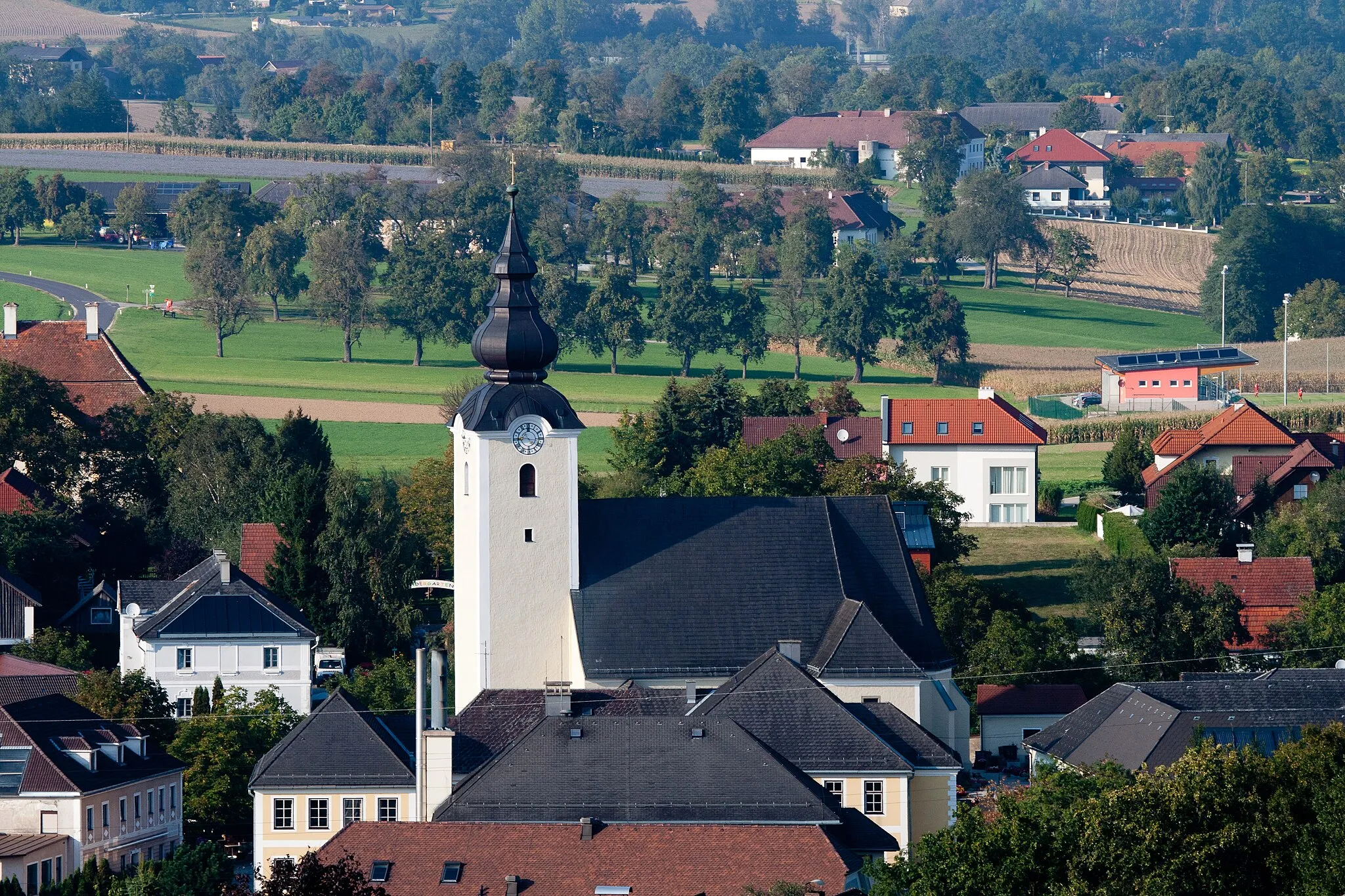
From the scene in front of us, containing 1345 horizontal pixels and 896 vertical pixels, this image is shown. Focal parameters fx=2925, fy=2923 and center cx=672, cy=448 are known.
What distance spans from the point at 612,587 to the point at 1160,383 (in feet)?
206

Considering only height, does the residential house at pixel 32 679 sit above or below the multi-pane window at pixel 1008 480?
below

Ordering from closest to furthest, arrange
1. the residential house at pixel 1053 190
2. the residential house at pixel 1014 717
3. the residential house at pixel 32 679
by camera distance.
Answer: the residential house at pixel 32 679 < the residential house at pixel 1014 717 < the residential house at pixel 1053 190

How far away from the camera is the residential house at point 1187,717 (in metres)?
60.8

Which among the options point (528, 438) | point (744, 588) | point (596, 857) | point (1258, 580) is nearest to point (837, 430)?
point (1258, 580)

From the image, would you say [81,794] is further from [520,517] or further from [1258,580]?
[1258,580]

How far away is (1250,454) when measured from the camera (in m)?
97.9

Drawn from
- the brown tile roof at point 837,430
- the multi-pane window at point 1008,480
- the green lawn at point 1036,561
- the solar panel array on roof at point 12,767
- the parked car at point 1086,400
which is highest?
the parked car at point 1086,400

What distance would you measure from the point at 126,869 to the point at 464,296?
77.4 metres

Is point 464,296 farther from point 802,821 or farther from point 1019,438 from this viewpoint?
point 802,821

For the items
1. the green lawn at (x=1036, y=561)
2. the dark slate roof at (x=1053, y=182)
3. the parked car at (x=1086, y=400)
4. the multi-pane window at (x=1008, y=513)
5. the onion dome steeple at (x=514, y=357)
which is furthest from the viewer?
the dark slate roof at (x=1053, y=182)

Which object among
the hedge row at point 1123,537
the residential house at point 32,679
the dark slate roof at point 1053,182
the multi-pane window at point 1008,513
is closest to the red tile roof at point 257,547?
the residential house at point 32,679

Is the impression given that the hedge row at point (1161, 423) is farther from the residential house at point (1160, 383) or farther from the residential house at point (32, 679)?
the residential house at point (32, 679)

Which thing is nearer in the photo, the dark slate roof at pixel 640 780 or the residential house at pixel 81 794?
the dark slate roof at pixel 640 780

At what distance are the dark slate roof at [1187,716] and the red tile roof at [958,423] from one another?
3155 centimetres
